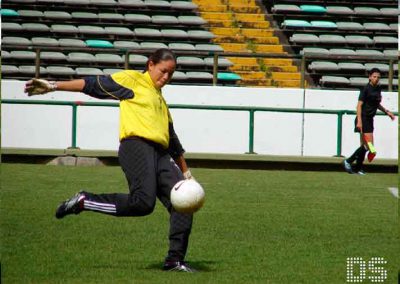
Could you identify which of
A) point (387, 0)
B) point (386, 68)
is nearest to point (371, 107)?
point (386, 68)

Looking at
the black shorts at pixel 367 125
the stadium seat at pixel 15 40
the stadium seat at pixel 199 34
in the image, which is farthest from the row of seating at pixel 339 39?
the black shorts at pixel 367 125

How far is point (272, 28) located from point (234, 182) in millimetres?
12714

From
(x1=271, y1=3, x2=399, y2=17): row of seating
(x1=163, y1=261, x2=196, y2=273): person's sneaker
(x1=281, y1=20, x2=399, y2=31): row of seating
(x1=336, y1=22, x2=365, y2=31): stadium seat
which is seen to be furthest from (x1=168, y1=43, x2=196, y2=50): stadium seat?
(x1=163, y1=261, x2=196, y2=273): person's sneaker

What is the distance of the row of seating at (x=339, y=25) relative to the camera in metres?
28.4

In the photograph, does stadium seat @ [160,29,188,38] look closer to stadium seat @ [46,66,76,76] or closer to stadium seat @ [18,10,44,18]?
stadium seat @ [46,66,76,76]

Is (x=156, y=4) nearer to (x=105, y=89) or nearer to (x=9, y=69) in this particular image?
(x=9, y=69)

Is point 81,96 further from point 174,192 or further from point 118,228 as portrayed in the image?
point 174,192

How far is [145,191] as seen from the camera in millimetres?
7801

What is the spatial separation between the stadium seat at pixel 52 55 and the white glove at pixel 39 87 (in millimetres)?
17785

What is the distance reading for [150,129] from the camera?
25.8 ft

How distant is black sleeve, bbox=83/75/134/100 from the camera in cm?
794

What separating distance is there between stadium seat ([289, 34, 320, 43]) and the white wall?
4723 millimetres

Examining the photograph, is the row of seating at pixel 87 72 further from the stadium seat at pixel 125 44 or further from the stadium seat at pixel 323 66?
the stadium seat at pixel 323 66

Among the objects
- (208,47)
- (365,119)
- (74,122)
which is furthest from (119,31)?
(365,119)
